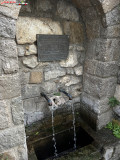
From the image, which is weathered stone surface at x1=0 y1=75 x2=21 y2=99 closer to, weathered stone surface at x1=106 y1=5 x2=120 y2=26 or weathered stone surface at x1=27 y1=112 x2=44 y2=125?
weathered stone surface at x1=27 y1=112 x2=44 y2=125

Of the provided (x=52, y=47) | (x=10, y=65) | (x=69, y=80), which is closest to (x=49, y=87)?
(x=69, y=80)

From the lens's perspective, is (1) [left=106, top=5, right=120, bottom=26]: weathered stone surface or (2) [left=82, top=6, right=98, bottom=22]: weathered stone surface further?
(2) [left=82, top=6, right=98, bottom=22]: weathered stone surface

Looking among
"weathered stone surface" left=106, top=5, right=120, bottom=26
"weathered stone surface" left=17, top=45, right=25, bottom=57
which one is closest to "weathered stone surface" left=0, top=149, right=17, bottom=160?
"weathered stone surface" left=17, top=45, right=25, bottom=57

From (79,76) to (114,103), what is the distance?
0.80 metres

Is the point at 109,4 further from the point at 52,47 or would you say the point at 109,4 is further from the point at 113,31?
the point at 52,47

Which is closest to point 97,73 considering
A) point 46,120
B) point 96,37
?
point 96,37

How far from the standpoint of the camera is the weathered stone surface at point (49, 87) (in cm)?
223

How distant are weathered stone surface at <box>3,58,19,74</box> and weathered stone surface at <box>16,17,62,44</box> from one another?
1.81 ft

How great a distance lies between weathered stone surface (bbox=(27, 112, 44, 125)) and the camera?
226cm

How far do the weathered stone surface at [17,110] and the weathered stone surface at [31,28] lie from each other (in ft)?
2.73

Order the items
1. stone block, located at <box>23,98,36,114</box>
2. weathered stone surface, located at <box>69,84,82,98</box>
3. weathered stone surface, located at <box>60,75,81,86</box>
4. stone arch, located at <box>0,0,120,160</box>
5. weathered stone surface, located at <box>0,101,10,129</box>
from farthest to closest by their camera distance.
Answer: weathered stone surface, located at <box>69,84,82,98</box>
weathered stone surface, located at <box>60,75,81,86</box>
stone block, located at <box>23,98,36,114</box>
weathered stone surface, located at <box>0,101,10,129</box>
stone arch, located at <box>0,0,120,160</box>

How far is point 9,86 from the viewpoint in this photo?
1.39 m

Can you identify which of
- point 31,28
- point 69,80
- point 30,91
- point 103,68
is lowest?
point 30,91

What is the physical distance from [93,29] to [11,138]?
1.93 metres
